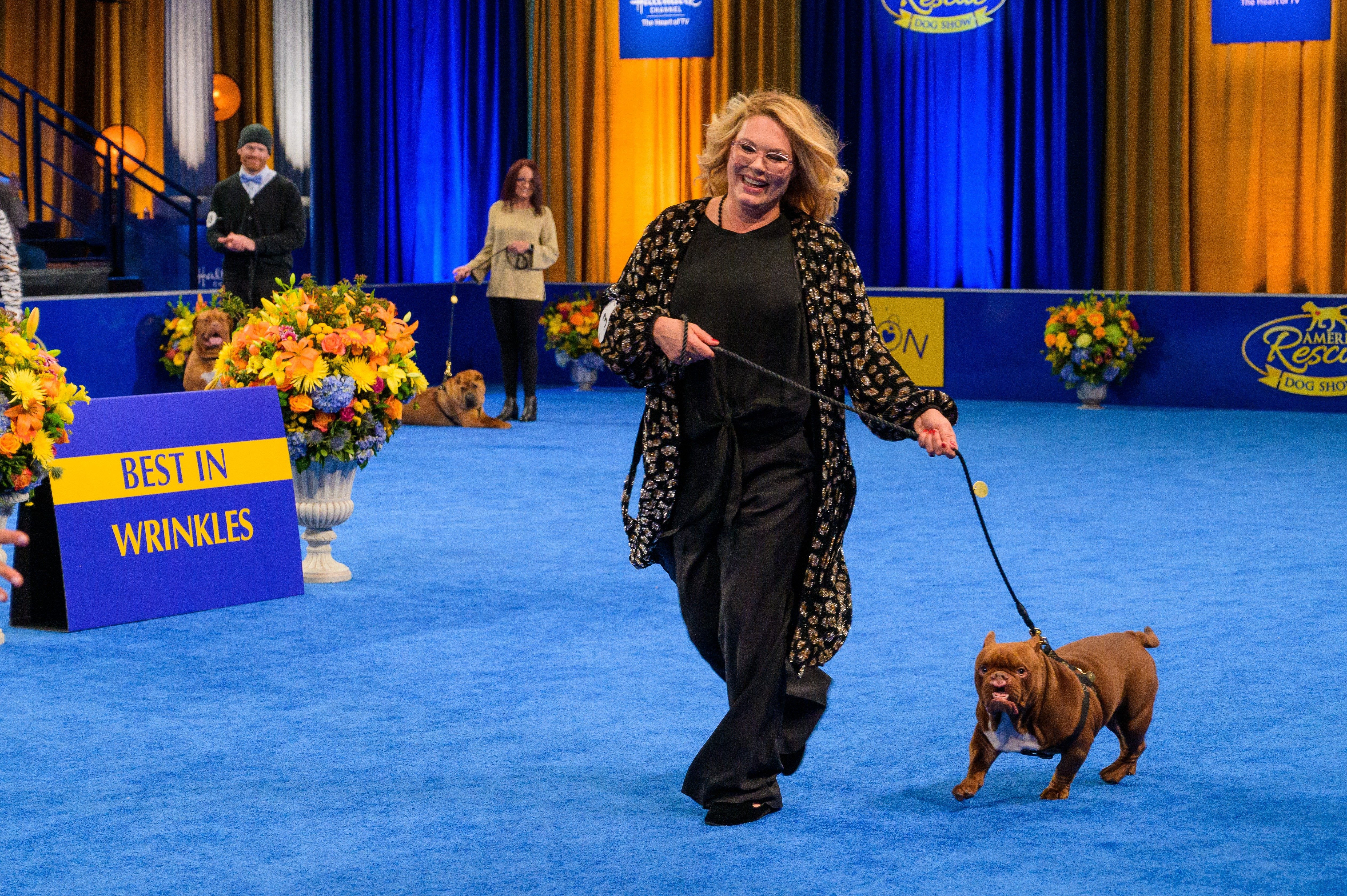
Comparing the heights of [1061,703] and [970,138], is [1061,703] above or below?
below

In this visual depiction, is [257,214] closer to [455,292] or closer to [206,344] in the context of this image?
[206,344]

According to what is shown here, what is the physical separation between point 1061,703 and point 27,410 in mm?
2913

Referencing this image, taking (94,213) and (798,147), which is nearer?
(798,147)

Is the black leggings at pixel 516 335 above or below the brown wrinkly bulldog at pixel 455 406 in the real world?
above

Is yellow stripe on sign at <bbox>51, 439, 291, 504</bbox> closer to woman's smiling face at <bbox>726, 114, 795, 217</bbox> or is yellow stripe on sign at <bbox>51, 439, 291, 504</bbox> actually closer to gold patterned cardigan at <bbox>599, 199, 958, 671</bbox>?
gold patterned cardigan at <bbox>599, 199, 958, 671</bbox>

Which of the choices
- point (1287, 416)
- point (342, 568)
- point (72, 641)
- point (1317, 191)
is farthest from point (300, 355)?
point (1317, 191)

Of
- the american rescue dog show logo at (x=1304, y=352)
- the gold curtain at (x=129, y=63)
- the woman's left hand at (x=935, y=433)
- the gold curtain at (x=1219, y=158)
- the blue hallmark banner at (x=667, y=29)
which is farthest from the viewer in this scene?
the gold curtain at (x=129, y=63)

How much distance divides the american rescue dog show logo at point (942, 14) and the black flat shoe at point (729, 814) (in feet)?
37.5

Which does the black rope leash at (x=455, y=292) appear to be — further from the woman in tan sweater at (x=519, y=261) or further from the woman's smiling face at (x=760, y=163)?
the woman's smiling face at (x=760, y=163)

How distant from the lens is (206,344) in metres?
8.65

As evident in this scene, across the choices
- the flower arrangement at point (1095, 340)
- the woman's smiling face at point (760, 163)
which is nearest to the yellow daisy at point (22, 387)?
the woman's smiling face at point (760, 163)

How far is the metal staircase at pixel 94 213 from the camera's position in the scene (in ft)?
41.2

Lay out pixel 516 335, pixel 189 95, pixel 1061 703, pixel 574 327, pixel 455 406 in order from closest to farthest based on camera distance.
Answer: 1. pixel 1061 703
2. pixel 516 335
3. pixel 455 406
4. pixel 574 327
5. pixel 189 95

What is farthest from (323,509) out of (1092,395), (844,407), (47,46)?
(47,46)
